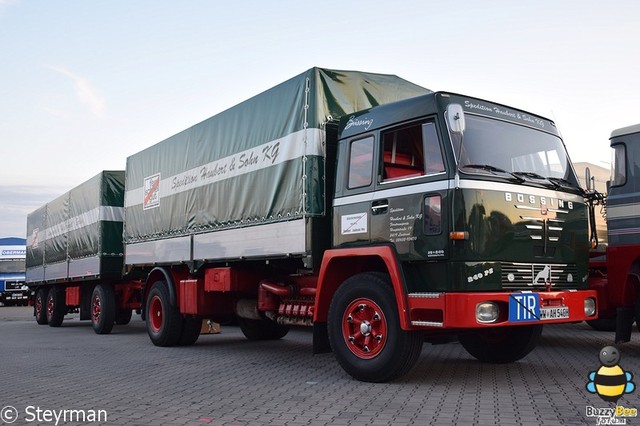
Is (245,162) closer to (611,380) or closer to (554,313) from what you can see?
(554,313)

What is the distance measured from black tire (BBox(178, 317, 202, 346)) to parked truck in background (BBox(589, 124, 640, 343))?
21.4 feet

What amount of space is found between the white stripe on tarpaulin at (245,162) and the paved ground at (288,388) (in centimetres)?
274

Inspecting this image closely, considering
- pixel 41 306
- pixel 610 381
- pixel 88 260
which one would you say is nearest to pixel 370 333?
pixel 610 381

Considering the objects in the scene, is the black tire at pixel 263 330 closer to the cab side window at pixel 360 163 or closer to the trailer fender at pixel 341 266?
the trailer fender at pixel 341 266

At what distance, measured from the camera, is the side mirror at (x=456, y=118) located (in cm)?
667

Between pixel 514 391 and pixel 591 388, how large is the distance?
1474 mm

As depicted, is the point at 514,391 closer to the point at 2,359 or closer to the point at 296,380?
the point at 296,380

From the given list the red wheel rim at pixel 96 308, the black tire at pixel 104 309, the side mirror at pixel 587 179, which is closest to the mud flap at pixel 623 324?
the side mirror at pixel 587 179

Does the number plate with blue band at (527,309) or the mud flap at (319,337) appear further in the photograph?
the mud flap at (319,337)

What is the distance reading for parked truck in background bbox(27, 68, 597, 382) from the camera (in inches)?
261

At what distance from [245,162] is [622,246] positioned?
5.25m

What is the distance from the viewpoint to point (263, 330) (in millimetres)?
12938

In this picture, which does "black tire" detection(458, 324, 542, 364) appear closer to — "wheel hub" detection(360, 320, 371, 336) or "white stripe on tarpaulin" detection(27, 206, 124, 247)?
"wheel hub" detection(360, 320, 371, 336)

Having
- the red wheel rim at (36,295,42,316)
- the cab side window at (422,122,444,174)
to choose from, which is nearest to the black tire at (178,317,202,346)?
the cab side window at (422,122,444,174)
